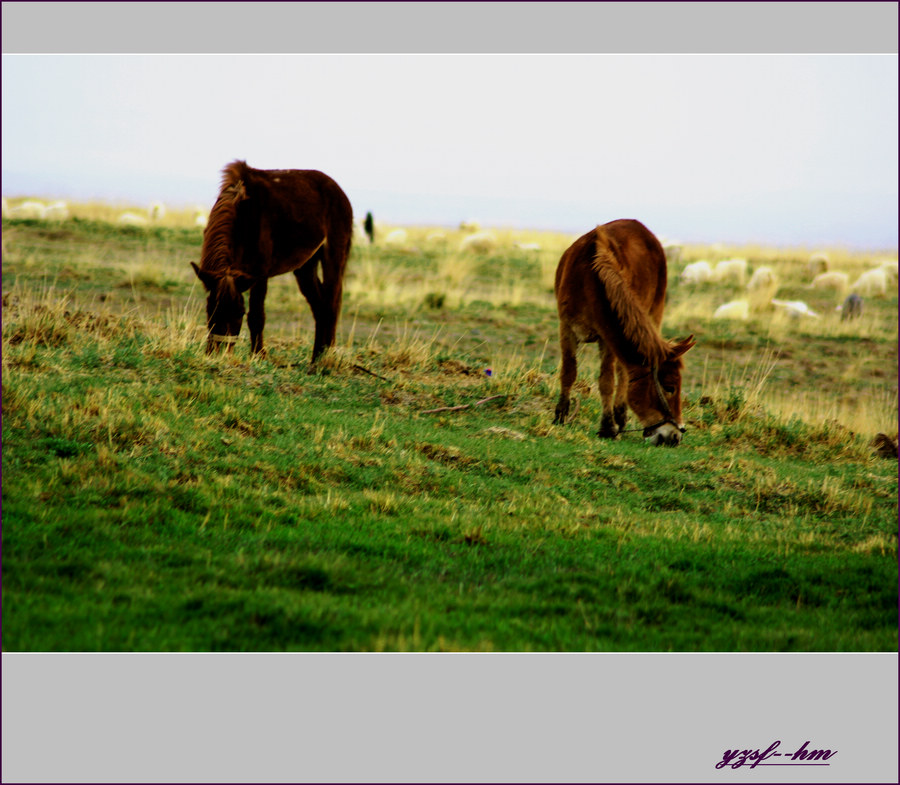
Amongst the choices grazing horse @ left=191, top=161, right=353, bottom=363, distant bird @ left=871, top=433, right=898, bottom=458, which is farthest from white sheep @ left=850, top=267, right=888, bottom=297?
grazing horse @ left=191, top=161, right=353, bottom=363

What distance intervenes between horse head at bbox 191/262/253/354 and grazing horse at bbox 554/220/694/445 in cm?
338

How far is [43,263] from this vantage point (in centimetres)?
1788

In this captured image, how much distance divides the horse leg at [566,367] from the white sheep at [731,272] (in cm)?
1730

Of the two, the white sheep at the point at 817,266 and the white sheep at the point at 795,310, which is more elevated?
the white sheep at the point at 817,266

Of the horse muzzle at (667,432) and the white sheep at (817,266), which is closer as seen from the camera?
the horse muzzle at (667,432)

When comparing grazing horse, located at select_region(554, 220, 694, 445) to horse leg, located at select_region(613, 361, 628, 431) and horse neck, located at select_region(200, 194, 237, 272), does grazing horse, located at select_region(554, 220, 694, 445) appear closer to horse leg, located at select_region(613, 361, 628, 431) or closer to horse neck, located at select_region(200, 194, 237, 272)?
horse leg, located at select_region(613, 361, 628, 431)

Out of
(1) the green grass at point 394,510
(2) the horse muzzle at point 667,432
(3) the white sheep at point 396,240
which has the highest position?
(3) the white sheep at point 396,240

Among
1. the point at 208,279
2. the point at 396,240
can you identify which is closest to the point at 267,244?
the point at 208,279

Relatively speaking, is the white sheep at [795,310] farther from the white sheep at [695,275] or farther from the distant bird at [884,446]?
the distant bird at [884,446]

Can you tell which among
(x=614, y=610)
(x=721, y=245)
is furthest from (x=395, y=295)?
(x=721, y=245)

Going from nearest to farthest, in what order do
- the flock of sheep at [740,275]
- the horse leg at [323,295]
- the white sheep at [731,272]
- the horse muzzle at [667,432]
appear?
1. the horse muzzle at [667,432]
2. the horse leg at [323,295]
3. the flock of sheep at [740,275]
4. the white sheep at [731,272]

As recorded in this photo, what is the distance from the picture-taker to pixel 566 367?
31.5 ft

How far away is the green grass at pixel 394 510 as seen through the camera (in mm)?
4473

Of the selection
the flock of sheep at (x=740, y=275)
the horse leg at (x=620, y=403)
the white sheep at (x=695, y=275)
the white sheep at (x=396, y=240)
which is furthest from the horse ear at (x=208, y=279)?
the white sheep at (x=396, y=240)
